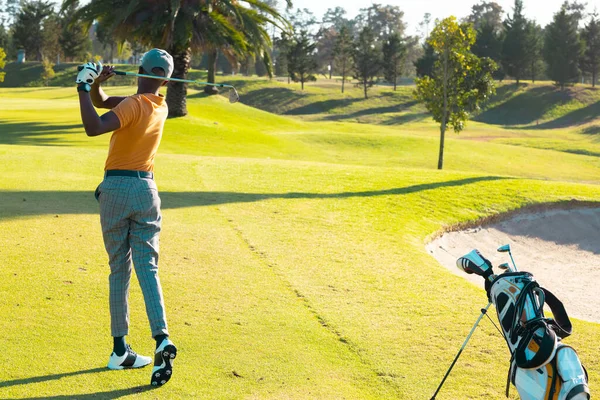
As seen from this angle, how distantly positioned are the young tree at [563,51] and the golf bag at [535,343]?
84.8 meters

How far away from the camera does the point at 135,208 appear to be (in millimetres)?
5523

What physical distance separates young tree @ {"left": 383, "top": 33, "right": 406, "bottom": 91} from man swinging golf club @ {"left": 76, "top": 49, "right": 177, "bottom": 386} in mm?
84144

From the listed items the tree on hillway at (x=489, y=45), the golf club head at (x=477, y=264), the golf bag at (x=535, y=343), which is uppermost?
the tree on hillway at (x=489, y=45)

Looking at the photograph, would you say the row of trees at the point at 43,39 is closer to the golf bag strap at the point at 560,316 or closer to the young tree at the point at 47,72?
the young tree at the point at 47,72

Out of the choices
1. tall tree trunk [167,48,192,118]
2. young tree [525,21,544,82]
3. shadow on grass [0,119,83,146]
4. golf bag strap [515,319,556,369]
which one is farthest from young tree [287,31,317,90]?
golf bag strap [515,319,556,369]

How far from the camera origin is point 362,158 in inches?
1282

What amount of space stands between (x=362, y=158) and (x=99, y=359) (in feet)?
89.1

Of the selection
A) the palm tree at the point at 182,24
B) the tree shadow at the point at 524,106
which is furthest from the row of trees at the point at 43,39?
the palm tree at the point at 182,24

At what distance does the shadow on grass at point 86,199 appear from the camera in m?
11.6

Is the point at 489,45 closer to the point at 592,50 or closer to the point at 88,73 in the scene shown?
the point at 592,50

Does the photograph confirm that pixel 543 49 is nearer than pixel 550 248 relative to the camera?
No

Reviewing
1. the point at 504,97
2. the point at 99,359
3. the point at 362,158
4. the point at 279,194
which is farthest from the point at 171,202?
the point at 504,97

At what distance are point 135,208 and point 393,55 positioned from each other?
85891 mm

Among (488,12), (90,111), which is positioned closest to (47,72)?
(90,111)
